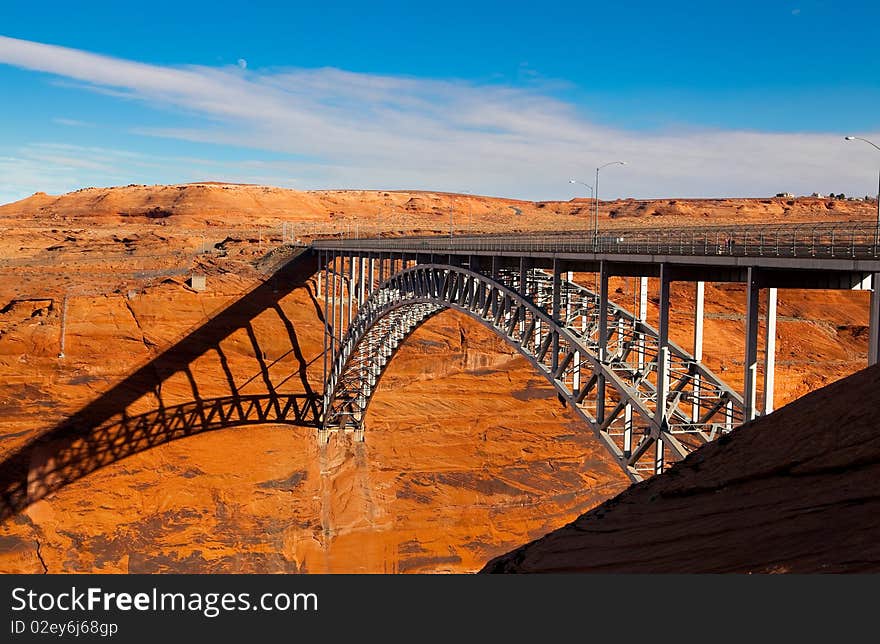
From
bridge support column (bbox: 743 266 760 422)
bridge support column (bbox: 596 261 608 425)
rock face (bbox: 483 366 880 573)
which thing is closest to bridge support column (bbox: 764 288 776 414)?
bridge support column (bbox: 743 266 760 422)

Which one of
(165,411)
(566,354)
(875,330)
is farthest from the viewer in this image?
(165,411)

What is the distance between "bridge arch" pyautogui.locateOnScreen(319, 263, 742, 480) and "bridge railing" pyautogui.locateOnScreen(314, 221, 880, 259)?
1.22 m

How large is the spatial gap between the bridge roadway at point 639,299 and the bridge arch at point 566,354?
0.06 metres

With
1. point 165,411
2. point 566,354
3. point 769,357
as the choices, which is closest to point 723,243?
point 769,357

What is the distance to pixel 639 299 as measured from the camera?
23.6 meters

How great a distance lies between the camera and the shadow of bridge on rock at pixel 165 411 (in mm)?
36906

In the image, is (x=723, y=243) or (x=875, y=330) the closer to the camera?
(x=875, y=330)

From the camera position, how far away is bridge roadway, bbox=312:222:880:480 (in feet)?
44.4

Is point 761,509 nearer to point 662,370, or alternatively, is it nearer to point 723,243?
point 662,370

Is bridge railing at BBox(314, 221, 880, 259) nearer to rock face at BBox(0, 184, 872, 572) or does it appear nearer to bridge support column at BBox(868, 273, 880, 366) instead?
bridge support column at BBox(868, 273, 880, 366)

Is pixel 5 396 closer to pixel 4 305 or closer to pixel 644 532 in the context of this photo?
pixel 4 305

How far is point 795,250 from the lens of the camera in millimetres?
13898

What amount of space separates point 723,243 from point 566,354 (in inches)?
286

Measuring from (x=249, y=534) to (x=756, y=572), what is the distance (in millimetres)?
33441
